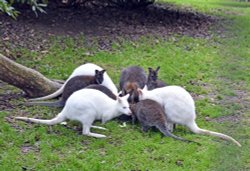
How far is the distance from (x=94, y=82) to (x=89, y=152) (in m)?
1.74

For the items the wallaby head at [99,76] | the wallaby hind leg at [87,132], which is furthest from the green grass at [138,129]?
the wallaby head at [99,76]

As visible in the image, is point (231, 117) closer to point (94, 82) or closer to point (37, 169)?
point (94, 82)

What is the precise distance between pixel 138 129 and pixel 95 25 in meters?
5.78

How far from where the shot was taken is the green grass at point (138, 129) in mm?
5523

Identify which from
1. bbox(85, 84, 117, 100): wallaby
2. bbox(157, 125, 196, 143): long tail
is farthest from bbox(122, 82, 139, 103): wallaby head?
bbox(157, 125, 196, 143): long tail

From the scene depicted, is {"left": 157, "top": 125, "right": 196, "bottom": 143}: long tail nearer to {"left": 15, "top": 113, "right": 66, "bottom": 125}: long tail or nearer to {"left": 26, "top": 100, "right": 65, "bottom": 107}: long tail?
{"left": 15, "top": 113, "right": 66, "bottom": 125}: long tail

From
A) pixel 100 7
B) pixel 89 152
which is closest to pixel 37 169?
pixel 89 152

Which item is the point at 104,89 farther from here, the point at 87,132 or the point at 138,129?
the point at 87,132

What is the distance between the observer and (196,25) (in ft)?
44.9

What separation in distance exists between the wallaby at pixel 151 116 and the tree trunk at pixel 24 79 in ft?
5.34

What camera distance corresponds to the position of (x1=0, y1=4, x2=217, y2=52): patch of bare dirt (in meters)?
10.7

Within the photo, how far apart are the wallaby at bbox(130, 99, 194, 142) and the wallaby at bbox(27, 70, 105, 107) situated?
89 cm

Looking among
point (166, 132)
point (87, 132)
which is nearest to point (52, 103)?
point (87, 132)

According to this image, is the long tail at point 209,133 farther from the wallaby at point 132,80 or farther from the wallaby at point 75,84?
the wallaby at point 75,84
